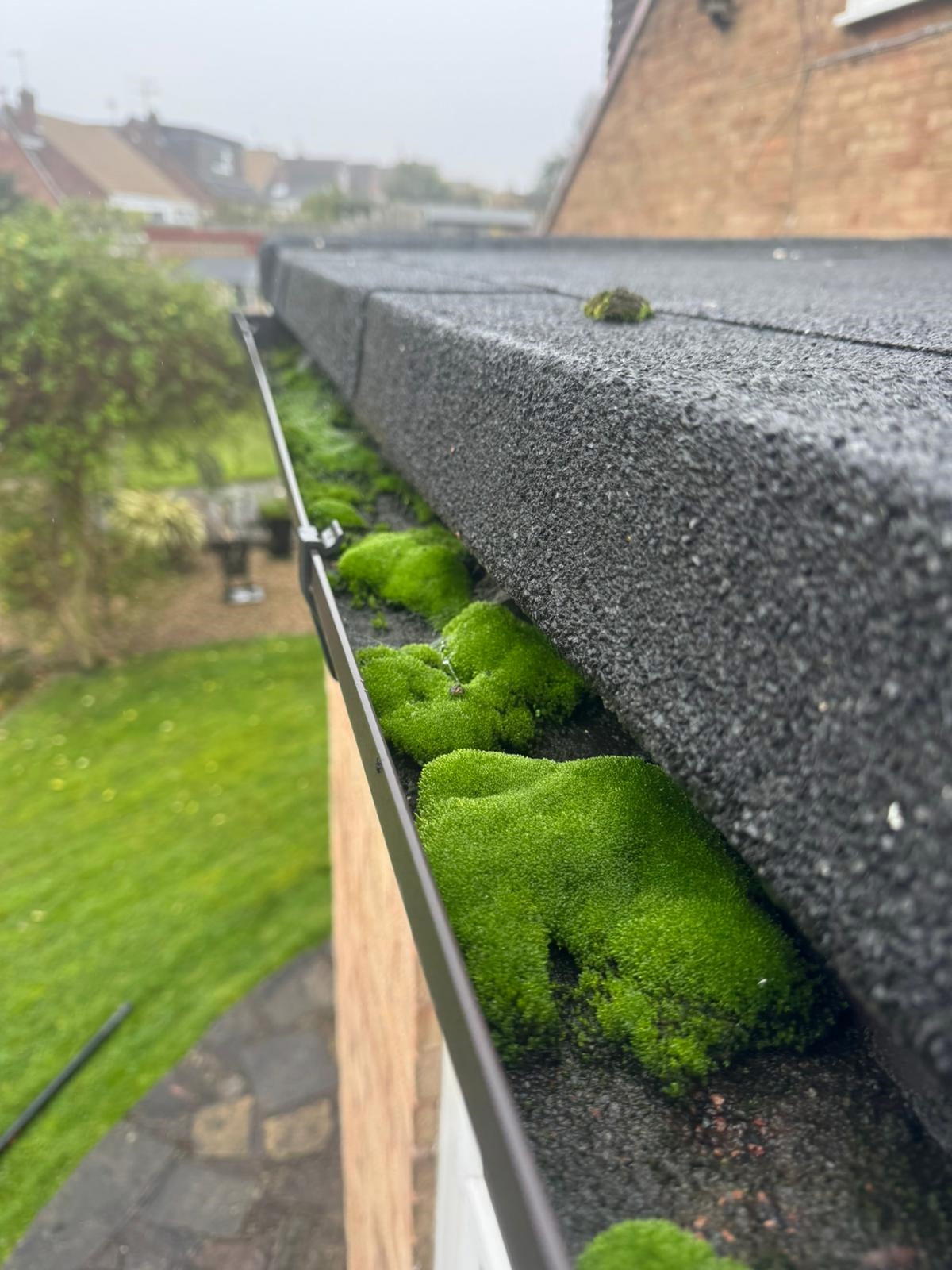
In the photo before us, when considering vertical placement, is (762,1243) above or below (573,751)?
below

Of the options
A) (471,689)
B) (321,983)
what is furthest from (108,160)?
(471,689)

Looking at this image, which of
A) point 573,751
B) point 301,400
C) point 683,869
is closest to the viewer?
point 683,869

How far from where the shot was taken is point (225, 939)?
237 inches

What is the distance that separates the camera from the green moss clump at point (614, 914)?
0.74 metres

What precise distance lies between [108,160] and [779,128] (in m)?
33.8

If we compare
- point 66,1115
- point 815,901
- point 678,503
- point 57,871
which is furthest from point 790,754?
point 57,871

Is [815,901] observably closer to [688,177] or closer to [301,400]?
[301,400]

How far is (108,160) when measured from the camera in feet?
A: 102

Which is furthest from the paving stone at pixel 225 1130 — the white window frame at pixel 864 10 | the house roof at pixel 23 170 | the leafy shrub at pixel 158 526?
the house roof at pixel 23 170

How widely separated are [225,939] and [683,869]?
5965mm

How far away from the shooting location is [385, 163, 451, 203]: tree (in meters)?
40.6

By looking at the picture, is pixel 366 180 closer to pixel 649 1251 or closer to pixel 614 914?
pixel 614 914

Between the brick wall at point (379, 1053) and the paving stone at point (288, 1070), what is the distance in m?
1.46

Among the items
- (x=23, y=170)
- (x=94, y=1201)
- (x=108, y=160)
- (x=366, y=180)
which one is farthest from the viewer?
(x=366, y=180)
